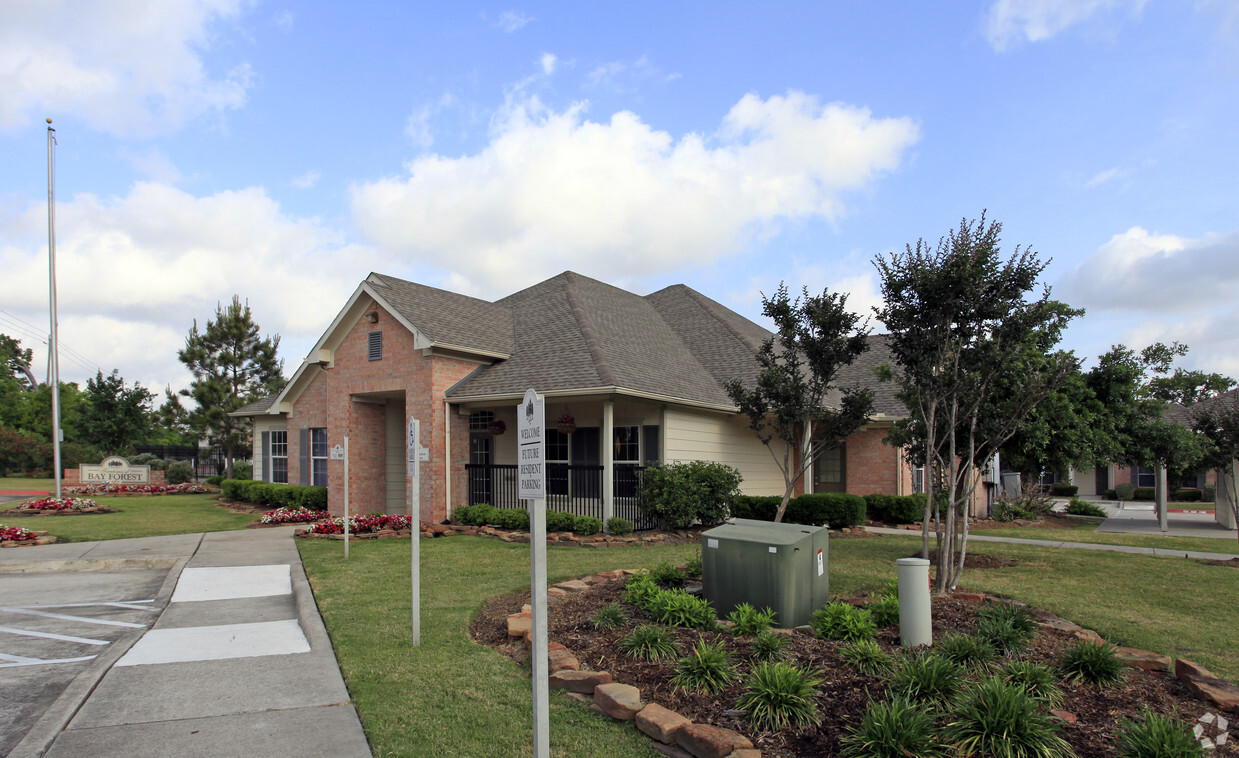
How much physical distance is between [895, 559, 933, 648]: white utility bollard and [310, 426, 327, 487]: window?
19.1m

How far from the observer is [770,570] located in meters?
6.83

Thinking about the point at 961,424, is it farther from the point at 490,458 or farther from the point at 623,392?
the point at 490,458

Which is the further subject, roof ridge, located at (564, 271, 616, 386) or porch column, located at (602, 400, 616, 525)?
porch column, located at (602, 400, 616, 525)

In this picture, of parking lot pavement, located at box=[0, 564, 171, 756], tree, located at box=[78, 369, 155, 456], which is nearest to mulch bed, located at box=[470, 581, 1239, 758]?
parking lot pavement, located at box=[0, 564, 171, 756]

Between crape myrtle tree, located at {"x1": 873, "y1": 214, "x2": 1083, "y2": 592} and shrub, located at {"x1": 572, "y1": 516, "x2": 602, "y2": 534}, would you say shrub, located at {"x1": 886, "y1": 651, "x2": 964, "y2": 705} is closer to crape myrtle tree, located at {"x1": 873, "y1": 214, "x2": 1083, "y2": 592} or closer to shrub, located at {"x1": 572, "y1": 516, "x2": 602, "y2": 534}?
crape myrtle tree, located at {"x1": 873, "y1": 214, "x2": 1083, "y2": 592}

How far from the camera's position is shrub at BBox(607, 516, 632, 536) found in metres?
14.6

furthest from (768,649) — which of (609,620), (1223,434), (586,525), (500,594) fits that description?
(1223,434)

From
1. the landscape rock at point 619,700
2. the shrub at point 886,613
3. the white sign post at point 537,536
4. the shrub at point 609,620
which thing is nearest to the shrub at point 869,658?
the shrub at point 886,613

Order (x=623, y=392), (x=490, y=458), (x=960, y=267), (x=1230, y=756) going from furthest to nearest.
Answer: (x=490, y=458) → (x=623, y=392) → (x=960, y=267) → (x=1230, y=756)

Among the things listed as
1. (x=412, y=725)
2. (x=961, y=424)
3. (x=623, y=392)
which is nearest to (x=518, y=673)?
(x=412, y=725)

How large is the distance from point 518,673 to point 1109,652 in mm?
4332

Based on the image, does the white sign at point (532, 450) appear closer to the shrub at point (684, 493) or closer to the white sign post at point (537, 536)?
the white sign post at point (537, 536)

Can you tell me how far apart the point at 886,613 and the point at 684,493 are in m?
8.44

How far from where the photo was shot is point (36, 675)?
5.95 metres
